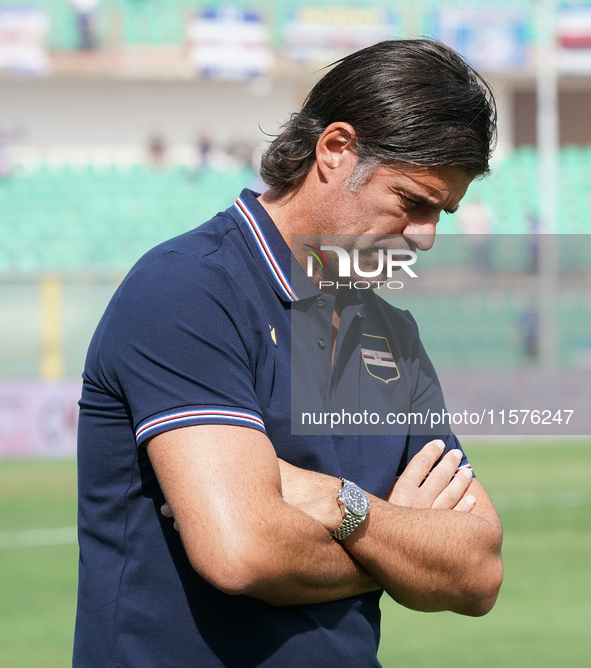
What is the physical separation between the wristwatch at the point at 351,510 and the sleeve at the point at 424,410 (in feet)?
1.22

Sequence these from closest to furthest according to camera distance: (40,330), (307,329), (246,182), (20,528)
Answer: (307,329)
(20,528)
(40,330)
(246,182)

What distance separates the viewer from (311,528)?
1827 millimetres

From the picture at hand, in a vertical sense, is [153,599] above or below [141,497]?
below

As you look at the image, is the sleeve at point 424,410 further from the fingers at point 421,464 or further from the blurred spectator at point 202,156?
the blurred spectator at point 202,156

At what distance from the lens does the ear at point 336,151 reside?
6.75 ft

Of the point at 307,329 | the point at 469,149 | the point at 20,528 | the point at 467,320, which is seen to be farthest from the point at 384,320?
the point at 467,320

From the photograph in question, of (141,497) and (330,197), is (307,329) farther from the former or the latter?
(141,497)

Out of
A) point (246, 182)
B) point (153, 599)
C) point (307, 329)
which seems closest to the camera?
point (153, 599)

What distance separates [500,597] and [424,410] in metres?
4.39

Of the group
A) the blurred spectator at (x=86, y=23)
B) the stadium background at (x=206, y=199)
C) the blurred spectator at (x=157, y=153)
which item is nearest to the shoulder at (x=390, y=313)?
the stadium background at (x=206, y=199)

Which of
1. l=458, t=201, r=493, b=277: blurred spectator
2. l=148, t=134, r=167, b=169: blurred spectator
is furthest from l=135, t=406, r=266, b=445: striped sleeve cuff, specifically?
l=148, t=134, r=167, b=169: blurred spectator

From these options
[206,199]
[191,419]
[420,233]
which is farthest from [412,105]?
[206,199]

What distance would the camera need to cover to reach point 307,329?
78.3 inches

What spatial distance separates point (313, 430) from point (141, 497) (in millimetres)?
369
